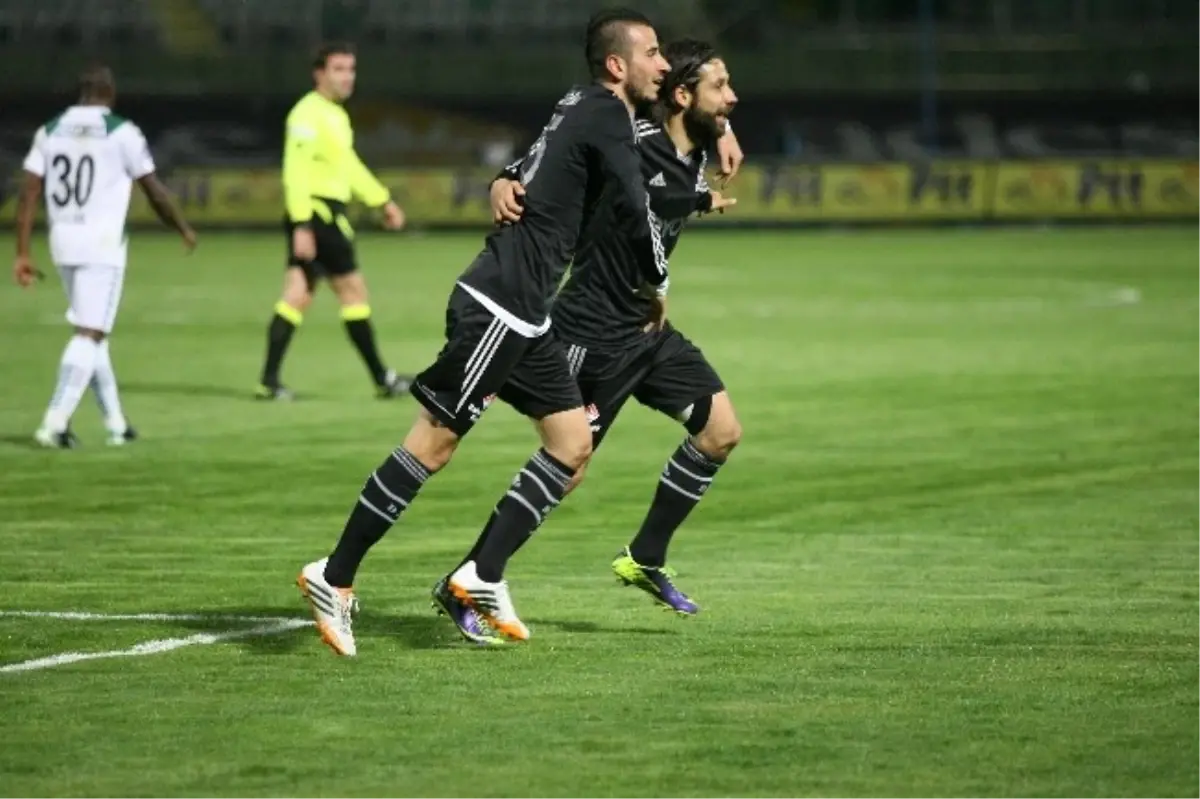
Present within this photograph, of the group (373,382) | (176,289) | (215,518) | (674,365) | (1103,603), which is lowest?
(176,289)

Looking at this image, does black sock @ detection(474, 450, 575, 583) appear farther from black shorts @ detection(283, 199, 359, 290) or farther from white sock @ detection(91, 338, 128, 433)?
black shorts @ detection(283, 199, 359, 290)

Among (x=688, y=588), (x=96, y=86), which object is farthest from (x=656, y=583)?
(x=96, y=86)

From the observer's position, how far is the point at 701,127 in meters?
8.62

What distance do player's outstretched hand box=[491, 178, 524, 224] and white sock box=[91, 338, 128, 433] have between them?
694 cm

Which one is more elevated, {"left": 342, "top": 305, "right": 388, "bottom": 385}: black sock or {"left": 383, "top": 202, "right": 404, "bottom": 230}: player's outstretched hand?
{"left": 383, "top": 202, "right": 404, "bottom": 230}: player's outstretched hand

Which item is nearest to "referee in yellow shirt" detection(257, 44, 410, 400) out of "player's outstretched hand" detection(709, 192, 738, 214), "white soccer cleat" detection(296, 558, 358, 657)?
"player's outstretched hand" detection(709, 192, 738, 214)

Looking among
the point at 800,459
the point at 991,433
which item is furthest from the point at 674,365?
the point at 991,433

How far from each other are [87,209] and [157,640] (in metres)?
6.50

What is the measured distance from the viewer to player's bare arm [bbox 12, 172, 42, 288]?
46.2 ft

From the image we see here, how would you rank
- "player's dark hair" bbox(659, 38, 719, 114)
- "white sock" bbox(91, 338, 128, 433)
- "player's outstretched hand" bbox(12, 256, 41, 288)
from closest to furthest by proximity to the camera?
"player's dark hair" bbox(659, 38, 719, 114) → "player's outstretched hand" bbox(12, 256, 41, 288) → "white sock" bbox(91, 338, 128, 433)

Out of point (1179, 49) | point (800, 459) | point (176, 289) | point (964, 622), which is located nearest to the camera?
point (964, 622)

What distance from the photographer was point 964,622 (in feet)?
27.7

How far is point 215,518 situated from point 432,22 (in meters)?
36.5

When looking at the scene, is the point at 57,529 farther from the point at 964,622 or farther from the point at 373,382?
the point at 373,382
